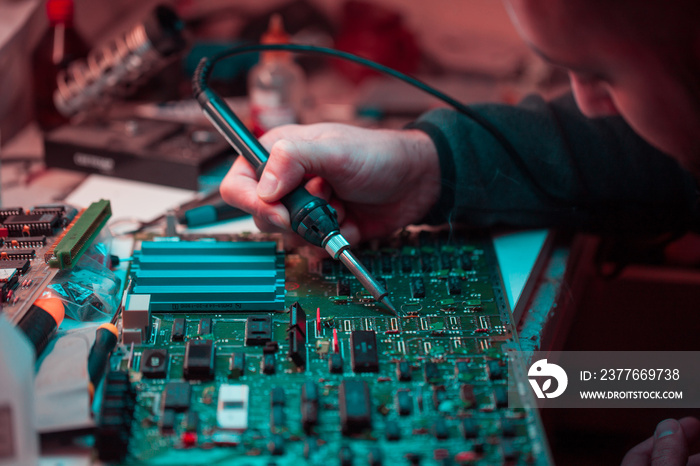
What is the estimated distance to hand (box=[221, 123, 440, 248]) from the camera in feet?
Answer: 3.28

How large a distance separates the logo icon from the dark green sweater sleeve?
33cm

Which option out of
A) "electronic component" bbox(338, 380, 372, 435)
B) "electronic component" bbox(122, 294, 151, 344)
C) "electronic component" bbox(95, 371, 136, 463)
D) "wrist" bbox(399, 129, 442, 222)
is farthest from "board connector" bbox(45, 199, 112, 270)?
"wrist" bbox(399, 129, 442, 222)

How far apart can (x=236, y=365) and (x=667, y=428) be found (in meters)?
0.67

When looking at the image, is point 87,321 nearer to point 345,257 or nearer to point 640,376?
point 345,257

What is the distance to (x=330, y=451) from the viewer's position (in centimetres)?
71

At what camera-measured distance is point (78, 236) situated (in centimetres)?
95

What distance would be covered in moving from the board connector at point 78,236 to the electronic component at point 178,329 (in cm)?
19

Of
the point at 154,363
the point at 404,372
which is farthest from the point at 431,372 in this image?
the point at 154,363

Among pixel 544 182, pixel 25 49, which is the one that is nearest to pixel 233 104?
pixel 25 49

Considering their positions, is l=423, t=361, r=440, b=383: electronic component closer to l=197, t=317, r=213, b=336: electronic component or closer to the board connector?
l=197, t=317, r=213, b=336: electronic component

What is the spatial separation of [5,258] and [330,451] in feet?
1.85

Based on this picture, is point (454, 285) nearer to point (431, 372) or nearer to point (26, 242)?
point (431, 372)

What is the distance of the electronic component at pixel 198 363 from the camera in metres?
0.80

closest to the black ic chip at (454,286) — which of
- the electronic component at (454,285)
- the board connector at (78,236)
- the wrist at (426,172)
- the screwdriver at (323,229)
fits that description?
the electronic component at (454,285)
